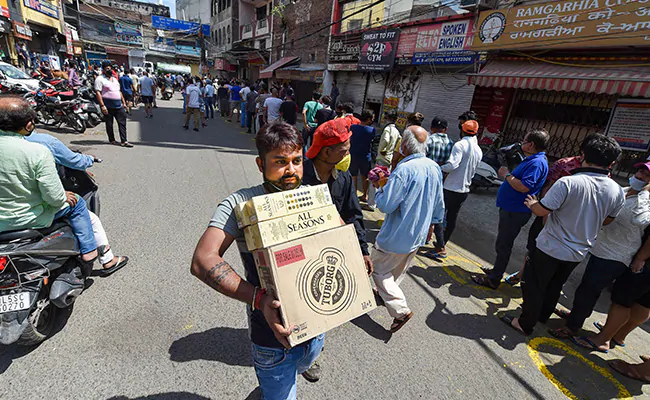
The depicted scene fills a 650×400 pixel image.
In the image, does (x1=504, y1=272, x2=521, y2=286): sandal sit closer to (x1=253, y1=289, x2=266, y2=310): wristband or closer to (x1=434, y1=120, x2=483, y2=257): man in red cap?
(x1=434, y1=120, x2=483, y2=257): man in red cap

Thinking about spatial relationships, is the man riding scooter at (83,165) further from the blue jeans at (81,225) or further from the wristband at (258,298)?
the wristband at (258,298)

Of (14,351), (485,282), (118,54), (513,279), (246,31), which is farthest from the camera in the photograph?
(118,54)

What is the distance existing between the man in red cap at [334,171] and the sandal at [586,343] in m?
2.39

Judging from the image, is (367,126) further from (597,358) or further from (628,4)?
(628,4)

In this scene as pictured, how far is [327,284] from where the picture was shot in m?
1.32

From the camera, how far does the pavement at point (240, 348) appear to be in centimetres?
215

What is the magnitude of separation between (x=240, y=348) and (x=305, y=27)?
20767mm

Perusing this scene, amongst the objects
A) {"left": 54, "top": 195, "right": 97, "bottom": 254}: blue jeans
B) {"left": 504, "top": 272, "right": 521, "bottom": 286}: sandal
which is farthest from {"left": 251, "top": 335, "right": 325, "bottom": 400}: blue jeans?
{"left": 504, "top": 272, "right": 521, "bottom": 286}: sandal

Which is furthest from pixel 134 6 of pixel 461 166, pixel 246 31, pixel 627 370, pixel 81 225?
pixel 627 370

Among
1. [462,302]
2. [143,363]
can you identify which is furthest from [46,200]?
[462,302]

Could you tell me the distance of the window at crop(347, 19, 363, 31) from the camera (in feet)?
52.1

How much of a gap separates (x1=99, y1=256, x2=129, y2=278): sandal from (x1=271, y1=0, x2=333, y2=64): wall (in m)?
16.6

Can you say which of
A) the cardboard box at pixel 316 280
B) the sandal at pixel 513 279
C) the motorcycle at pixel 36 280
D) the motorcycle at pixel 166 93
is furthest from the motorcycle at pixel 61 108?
the motorcycle at pixel 166 93

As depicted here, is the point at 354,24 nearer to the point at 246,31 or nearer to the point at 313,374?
the point at 313,374
